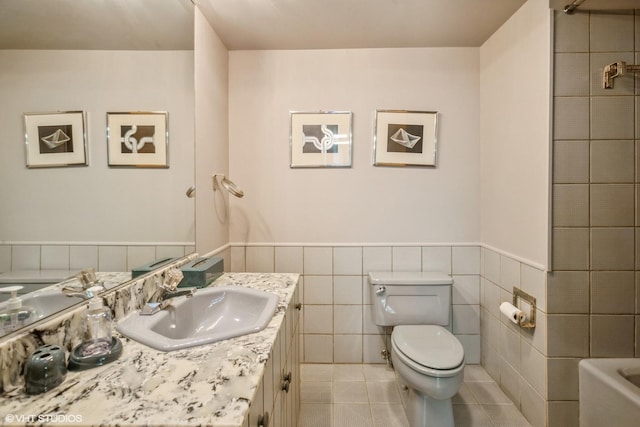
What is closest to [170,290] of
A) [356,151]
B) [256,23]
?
[356,151]

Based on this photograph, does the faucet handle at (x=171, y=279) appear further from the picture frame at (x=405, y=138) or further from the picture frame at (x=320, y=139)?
the picture frame at (x=405, y=138)

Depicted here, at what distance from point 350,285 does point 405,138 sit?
108cm

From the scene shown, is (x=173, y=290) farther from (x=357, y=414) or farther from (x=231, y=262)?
(x=357, y=414)

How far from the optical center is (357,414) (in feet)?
4.87

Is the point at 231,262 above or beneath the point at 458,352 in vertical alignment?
above

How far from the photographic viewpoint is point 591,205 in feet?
4.38

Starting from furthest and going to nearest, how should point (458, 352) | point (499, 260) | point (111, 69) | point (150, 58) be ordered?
point (499, 260), point (458, 352), point (150, 58), point (111, 69)

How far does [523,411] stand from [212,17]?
2814mm

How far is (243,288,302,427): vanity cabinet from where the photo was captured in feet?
2.10

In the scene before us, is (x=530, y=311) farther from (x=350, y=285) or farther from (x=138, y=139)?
(x=138, y=139)

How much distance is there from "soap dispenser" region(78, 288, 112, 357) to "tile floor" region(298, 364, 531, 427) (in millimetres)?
1135

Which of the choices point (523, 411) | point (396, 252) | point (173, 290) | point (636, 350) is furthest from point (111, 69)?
point (636, 350)

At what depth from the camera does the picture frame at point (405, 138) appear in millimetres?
1835

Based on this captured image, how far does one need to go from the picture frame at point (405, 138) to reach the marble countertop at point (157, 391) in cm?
146
